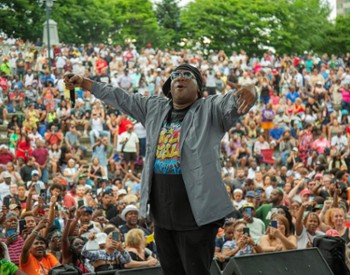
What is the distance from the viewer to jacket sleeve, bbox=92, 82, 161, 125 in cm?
522

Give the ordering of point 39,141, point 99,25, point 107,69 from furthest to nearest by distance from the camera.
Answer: point 99,25 → point 107,69 → point 39,141

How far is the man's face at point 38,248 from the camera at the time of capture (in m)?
8.15

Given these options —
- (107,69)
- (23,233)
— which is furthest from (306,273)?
(107,69)

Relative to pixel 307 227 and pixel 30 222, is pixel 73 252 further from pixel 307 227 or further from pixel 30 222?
pixel 307 227

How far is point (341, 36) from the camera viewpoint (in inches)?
2384

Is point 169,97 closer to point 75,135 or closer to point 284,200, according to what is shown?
point 284,200

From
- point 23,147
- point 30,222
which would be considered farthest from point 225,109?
point 23,147

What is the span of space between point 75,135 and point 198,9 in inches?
1542

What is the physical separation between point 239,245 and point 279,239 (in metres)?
0.46

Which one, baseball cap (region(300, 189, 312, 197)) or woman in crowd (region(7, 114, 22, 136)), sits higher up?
woman in crowd (region(7, 114, 22, 136))

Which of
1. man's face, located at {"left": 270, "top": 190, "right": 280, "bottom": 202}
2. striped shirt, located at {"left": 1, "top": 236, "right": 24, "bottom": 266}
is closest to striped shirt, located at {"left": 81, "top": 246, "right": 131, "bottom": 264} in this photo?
striped shirt, located at {"left": 1, "top": 236, "right": 24, "bottom": 266}

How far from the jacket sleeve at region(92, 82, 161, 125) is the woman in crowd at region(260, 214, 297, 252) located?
4298 millimetres

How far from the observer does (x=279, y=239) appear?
940cm

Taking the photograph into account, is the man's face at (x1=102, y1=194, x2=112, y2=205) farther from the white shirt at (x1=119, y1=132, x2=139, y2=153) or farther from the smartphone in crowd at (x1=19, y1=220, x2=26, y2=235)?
the white shirt at (x1=119, y1=132, x2=139, y2=153)
